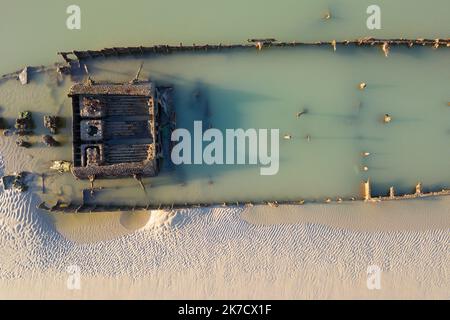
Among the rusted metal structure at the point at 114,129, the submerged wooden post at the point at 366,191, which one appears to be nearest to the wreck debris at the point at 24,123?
the rusted metal structure at the point at 114,129

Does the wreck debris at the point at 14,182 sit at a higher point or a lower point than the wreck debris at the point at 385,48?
lower

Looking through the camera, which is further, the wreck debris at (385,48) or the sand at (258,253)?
the sand at (258,253)

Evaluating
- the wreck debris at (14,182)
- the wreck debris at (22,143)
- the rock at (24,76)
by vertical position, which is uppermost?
the rock at (24,76)

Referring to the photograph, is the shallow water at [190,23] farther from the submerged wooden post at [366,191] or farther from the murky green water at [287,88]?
the submerged wooden post at [366,191]

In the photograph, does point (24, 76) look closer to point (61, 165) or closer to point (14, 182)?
point (61, 165)

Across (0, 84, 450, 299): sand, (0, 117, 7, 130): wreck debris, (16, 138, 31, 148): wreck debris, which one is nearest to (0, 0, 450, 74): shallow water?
(0, 117, 7, 130): wreck debris

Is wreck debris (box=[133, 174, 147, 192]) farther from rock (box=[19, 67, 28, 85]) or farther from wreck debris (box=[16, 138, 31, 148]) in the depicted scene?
rock (box=[19, 67, 28, 85])

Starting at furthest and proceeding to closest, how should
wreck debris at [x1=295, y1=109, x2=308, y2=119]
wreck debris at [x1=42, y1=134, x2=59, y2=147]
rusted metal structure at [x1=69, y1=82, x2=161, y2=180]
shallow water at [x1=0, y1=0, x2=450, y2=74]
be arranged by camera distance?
wreck debris at [x1=295, y1=109, x2=308, y2=119] → shallow water at [x1=0, y1=0, x2=450, y2=74] → wreck debris at [x1=42, y1=134, x2=59, y2=147] → rusted metal structure at [x1=69, y1=82, x2=161, y2=180]
